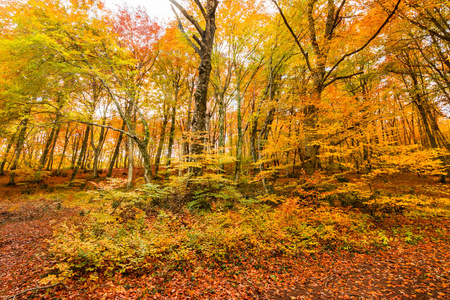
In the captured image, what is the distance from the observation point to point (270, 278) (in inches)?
158

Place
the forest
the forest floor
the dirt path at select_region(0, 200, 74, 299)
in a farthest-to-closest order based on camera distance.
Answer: the forest, the dirt path at select_region(0, 200, 74, 299), the forest floor

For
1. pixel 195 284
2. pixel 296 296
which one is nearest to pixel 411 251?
pixel 296 296

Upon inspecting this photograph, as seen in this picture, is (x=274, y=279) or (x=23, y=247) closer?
(x=274, y=279)

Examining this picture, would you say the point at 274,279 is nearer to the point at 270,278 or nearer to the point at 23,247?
the point at 270,278

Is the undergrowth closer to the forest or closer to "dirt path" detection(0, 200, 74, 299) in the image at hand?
the forest

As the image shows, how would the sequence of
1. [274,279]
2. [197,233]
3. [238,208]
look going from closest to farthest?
[274,279]
[197,233]
[238,208]

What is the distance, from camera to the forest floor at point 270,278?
3.24 metres

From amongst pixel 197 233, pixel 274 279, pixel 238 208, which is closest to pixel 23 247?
pixel 197 233

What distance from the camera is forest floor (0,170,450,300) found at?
3.24m

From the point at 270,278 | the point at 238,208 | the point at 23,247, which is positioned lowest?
the point at 270,278

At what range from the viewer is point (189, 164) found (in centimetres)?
621

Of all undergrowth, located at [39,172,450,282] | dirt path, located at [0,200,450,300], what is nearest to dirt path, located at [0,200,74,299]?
dirt path, located at [0,200,450,300]

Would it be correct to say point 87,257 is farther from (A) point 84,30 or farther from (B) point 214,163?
(A) point 84,30

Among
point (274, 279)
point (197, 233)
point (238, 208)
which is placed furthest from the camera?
point (238, 208)
